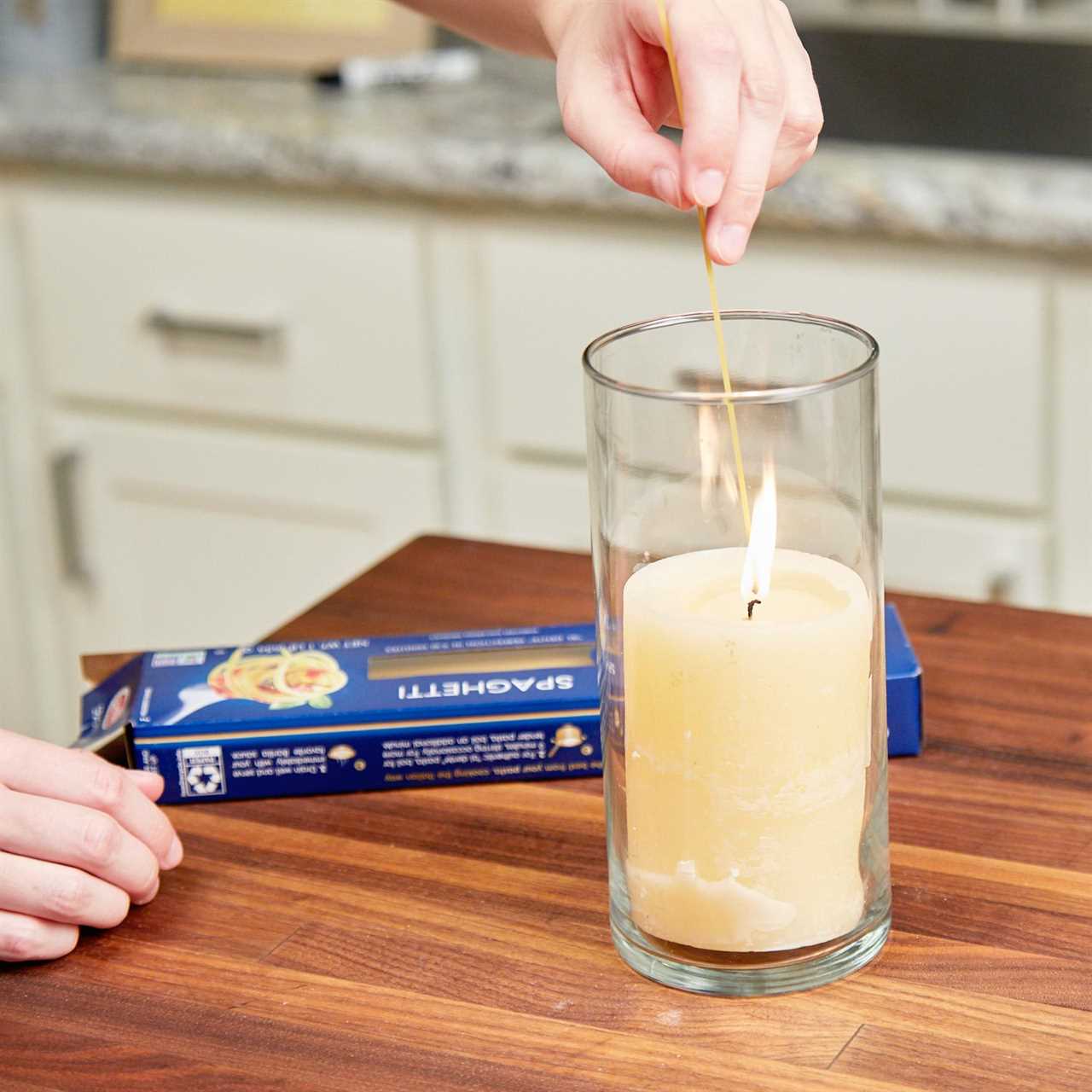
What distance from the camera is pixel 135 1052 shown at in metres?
0.57

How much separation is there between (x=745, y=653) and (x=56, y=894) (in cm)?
27

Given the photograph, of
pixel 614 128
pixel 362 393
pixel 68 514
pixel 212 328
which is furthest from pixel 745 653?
pixel 68 514

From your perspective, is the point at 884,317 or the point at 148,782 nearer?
the point at 148,782

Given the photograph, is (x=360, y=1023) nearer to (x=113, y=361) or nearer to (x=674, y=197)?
(x=674, y=197)

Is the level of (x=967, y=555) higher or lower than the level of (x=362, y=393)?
lower

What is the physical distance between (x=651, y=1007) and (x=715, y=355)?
226 mm

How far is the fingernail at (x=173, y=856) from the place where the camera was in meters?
0.68

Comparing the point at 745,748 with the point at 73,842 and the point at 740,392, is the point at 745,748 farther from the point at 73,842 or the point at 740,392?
the point at 73,842

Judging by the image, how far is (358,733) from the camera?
0.74 meters

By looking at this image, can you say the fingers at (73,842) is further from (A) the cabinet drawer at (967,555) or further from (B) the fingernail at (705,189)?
(A) the cabinet drawer at (967,555)

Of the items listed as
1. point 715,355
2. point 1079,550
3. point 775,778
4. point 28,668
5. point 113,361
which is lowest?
point 28,668

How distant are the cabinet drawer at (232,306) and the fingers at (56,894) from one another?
1.11m

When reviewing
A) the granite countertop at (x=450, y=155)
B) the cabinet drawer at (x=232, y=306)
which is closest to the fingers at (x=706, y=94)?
the granite countertop at (x=450, y=155)

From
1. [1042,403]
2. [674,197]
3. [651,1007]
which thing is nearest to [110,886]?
[651,1007]
